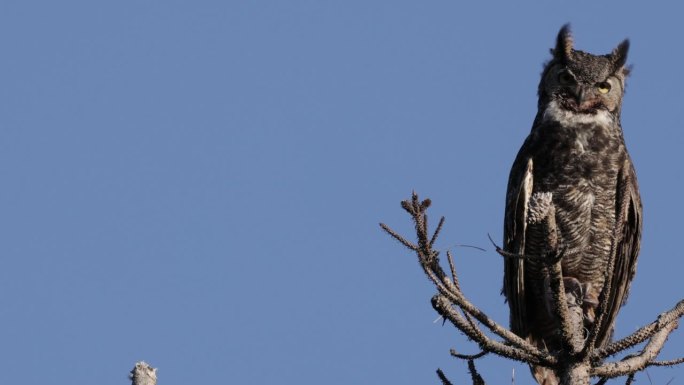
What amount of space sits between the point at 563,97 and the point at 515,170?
0.77 meters

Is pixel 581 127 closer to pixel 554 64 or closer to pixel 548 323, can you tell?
pixel 554 64

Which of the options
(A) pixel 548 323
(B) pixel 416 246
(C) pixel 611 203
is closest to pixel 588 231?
(C) pixel 611 203

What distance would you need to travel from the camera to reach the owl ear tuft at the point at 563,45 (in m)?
7.56

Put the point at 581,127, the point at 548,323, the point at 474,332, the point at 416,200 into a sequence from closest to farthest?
the point at 416,200 → the point at 474,332 → the point at 548,323 → the point at 581,127

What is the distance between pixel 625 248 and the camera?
23.1ft

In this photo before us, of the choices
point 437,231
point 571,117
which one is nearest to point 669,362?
point 437,231

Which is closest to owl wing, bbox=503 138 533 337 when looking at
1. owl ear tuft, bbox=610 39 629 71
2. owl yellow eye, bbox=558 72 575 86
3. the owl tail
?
owl yellow eye, bbox=558 72 575 86

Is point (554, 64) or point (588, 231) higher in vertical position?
point (554, 64)

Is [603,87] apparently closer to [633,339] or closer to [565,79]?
[565,79]

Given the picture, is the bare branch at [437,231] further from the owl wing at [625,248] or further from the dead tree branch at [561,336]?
the owl wing at [625,248]

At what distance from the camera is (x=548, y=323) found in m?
6.75

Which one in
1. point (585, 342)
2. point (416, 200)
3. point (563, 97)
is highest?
point (563, 97)

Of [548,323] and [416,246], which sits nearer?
[416,246]

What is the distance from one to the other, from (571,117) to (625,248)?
0.99 m
